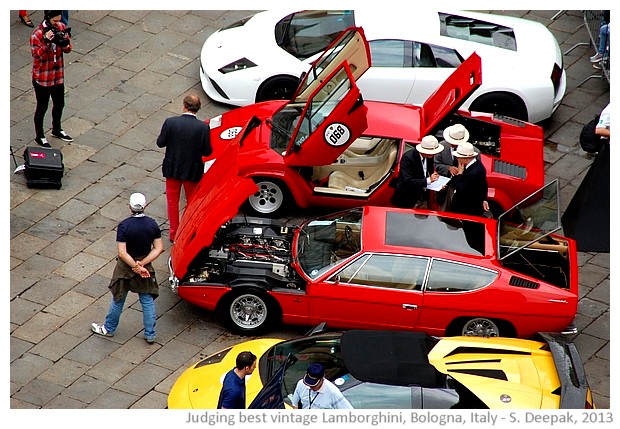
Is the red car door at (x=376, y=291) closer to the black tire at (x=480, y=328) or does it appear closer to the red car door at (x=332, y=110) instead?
the black tire at (x=480, y=328)

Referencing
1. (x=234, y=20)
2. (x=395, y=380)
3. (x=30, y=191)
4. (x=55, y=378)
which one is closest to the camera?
(x=395, y=380)

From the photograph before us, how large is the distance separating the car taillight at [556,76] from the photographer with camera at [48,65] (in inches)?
262

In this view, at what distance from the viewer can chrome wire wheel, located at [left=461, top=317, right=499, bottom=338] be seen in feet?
36.7

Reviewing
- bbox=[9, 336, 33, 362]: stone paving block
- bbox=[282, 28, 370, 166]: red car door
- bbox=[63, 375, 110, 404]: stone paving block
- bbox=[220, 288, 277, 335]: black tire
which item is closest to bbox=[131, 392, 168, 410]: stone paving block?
bbox=[63, 375, 110, 404]: stone paving block

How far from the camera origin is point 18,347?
1132cm

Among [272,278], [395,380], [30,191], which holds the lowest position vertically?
[30,191]

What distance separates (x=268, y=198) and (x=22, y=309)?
10.8 ft

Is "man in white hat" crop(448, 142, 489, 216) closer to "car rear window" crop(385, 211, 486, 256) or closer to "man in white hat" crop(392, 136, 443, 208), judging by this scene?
"man in white hat" crop(392, 136, 443, 208)

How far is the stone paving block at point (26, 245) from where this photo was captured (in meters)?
12.6

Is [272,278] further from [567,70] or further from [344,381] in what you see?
[567,70]

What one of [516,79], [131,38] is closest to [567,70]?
[516,79]

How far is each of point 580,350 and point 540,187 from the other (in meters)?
2.32

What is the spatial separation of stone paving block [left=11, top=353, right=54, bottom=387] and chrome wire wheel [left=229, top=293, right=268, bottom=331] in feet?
6.64
